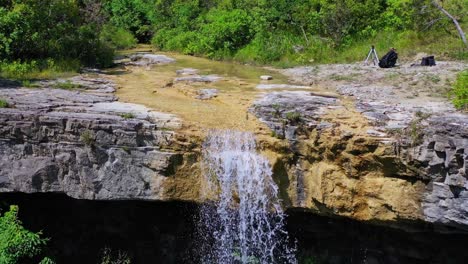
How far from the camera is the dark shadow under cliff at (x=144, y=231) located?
9.56m

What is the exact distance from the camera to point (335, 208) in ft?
27.9

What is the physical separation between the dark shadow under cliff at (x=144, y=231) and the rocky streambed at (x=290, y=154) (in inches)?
4.6

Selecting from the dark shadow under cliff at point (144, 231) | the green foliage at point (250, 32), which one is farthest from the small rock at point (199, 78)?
the dark shadow under cliff at point (144, 231)

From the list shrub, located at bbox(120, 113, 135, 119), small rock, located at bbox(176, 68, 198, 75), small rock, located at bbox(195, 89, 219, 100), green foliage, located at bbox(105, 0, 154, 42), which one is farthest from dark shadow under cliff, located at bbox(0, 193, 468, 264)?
green foliage, located at bbox(105, 0, 154, 42)

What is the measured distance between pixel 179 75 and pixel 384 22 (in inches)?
325

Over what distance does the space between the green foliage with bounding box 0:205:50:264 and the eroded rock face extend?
2.06 feet

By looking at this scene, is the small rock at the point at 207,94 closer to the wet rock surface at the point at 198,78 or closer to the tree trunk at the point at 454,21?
the wet rock surface at the point at 198,78

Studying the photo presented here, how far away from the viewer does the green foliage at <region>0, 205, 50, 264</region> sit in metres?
8.01

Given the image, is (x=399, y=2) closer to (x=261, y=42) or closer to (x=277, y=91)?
(x=261, y=42)

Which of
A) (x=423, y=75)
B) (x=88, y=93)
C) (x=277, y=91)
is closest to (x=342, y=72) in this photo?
(x=423, y=75)

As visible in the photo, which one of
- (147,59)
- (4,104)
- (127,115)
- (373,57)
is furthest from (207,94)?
(147,59)

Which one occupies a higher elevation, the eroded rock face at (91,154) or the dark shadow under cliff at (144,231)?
the eroded rock face at (91,154)

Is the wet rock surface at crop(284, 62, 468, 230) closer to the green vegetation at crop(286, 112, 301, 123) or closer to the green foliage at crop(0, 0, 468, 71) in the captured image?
the green vegetation at crop(286, 112, 301, 123)

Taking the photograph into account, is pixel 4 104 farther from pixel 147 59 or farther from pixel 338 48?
pixel 338 48
